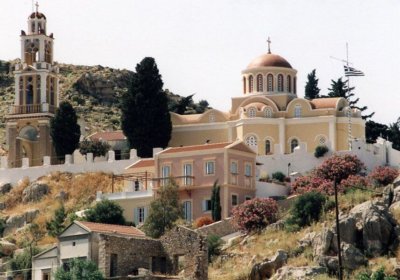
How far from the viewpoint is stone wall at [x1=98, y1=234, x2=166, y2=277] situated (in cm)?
6812

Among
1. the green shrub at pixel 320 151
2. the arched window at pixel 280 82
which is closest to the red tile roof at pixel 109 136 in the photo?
the arched window at pixel 280 82

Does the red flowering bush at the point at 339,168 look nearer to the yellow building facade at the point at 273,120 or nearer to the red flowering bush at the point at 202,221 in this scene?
the yellow building facade at the point at 273,120

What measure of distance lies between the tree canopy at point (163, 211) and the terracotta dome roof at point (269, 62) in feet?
67.3

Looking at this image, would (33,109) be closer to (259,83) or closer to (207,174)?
(259,83)

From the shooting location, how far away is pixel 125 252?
68938 mm

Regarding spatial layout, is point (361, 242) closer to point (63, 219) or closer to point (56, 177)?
point (63, 219)

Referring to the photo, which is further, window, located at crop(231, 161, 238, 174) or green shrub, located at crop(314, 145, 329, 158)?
green shrub, located at crop(314, 145, 329, 158)

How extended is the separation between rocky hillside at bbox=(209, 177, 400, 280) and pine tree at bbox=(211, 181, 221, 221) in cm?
725

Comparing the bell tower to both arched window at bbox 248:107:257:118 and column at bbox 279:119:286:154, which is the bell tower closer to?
arched window at bbox 248:107:257:118

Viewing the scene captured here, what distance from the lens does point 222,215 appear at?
90562 mm

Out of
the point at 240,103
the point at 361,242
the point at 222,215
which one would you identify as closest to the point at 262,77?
the point at 240,103

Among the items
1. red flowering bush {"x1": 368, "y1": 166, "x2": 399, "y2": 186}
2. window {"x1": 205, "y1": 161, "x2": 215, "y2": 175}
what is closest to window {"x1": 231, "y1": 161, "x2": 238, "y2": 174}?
window {"x1": 205, "y1": 161, "x2": 215, "y2": 175}

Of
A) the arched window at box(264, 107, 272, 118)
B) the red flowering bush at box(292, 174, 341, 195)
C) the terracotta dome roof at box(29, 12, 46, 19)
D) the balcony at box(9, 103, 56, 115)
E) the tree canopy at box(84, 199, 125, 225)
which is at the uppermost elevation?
the terracotta dome roof at box(29, 12, 46, 19)

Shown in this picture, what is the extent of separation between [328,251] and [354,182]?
45.3 ft
